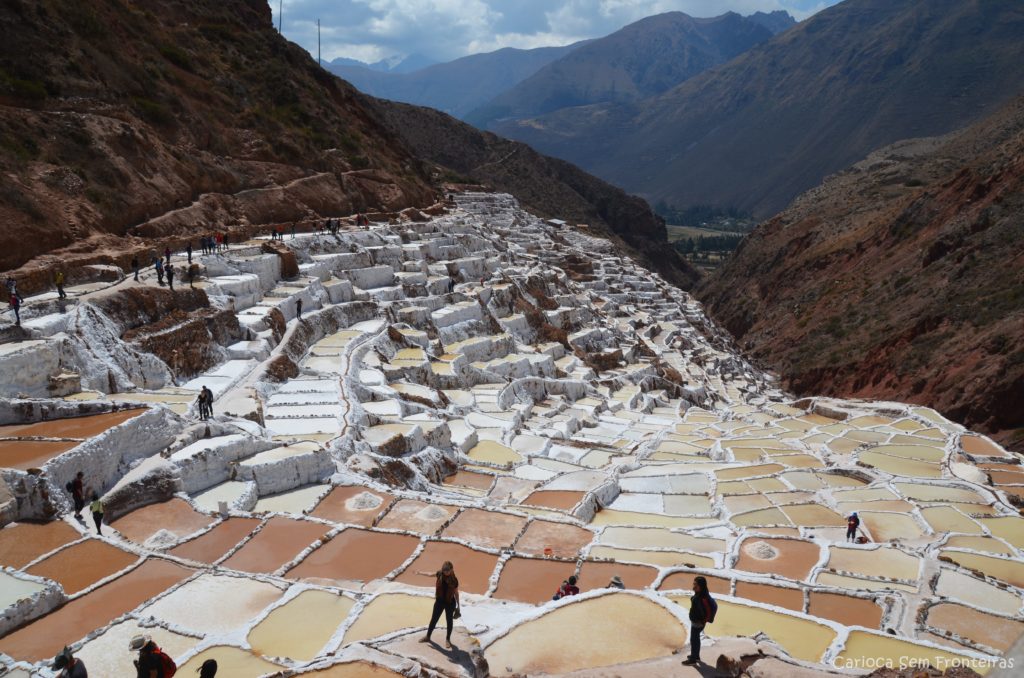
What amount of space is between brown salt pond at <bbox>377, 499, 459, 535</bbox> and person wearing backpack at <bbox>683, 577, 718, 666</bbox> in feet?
19.9

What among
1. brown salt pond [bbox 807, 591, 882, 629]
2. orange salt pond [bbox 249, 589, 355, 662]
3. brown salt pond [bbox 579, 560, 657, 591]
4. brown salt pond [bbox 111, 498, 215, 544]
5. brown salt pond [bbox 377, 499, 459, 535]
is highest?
brown salt pond [bbox 111, 498, 215, 544]

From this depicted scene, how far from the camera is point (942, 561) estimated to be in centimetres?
1260

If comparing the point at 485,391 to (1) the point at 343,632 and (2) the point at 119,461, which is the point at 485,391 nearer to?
(2) the point at 119,461

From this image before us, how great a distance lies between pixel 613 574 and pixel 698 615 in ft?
14.3

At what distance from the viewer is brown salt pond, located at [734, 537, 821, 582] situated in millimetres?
12344

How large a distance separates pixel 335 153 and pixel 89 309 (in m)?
26.2

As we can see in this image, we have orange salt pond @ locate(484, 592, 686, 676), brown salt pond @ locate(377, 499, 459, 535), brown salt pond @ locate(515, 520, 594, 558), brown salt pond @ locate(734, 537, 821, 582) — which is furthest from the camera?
brown salt pond @ locate(377, 499, 459, 535)

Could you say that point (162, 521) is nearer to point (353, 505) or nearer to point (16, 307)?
point (353, 505)

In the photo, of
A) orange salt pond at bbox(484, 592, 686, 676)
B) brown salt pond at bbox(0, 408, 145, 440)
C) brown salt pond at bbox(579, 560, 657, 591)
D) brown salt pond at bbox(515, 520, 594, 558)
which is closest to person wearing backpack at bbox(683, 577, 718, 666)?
orange salt pond at bbox(484, 592, 686, 676)

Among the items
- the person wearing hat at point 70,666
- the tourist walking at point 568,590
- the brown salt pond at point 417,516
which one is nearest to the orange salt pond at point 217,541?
the brown salt pond at point 417,516

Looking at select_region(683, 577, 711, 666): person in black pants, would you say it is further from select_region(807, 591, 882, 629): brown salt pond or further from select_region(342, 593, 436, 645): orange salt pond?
select_region(807, 591, 882, 629): brown salt pond

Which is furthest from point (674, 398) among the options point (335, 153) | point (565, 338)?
point (335, 153)

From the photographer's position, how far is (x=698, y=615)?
701 cm

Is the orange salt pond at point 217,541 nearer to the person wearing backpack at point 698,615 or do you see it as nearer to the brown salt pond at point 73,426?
the brown salt pond at point 73,426
